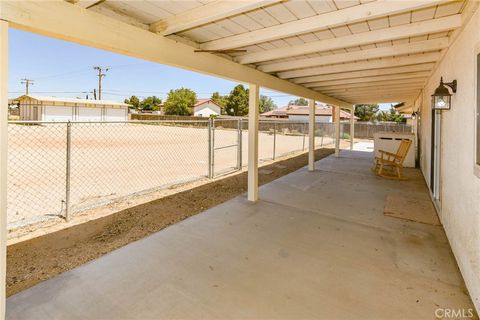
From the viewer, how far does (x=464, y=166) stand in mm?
2691

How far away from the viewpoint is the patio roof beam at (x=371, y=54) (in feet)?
11.8

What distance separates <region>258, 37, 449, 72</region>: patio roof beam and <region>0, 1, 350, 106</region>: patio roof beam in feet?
3.68

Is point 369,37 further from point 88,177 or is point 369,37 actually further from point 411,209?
point 88,177

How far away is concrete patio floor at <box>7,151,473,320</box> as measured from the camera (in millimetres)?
2143

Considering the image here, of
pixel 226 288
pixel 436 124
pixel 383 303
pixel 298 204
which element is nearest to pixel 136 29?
pixel 226 288

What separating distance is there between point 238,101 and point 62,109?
20.8m

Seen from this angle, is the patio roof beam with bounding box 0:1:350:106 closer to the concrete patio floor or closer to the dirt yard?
the concrete patio floor

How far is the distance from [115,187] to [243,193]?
2.79 m

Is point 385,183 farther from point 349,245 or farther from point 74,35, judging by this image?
point 74,35

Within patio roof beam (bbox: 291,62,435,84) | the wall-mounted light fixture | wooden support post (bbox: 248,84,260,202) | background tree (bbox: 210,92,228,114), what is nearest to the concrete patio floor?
wooden support post (bbox: 248,84,260,202)

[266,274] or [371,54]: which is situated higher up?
[371,54]

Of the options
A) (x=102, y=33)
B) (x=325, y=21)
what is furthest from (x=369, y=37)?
(x=102, y=33)

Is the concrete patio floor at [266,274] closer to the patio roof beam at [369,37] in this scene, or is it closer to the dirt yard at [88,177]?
the dirt yard at [88,177]

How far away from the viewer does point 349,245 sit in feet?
11.0
